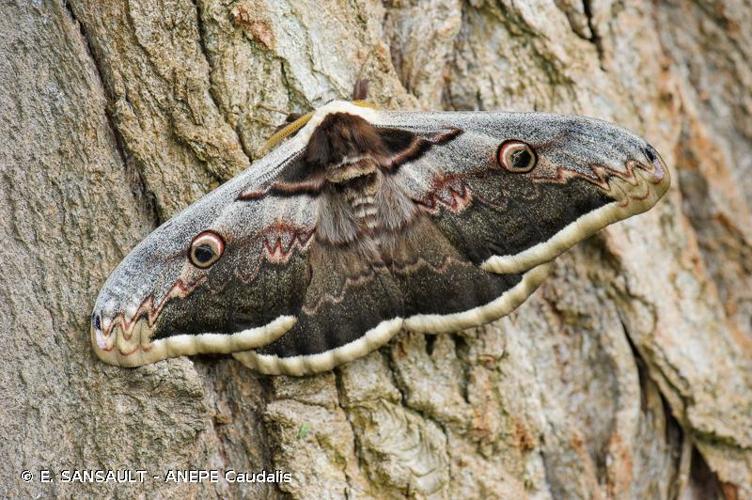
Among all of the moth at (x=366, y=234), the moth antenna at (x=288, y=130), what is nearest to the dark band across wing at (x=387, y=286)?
the moth at (x=366, y=234)

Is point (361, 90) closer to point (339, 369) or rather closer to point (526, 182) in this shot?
point (526, 182)

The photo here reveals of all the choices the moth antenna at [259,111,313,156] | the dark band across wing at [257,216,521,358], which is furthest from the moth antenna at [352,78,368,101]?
the dark band across wing at [257,216,521,358]

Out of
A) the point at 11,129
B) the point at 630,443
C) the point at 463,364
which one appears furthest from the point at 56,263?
the point at 630,443

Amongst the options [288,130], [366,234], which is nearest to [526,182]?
[366,234]

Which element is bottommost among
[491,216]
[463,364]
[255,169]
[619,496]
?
→ [619,496]

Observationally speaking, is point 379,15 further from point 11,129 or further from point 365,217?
point 11,129
